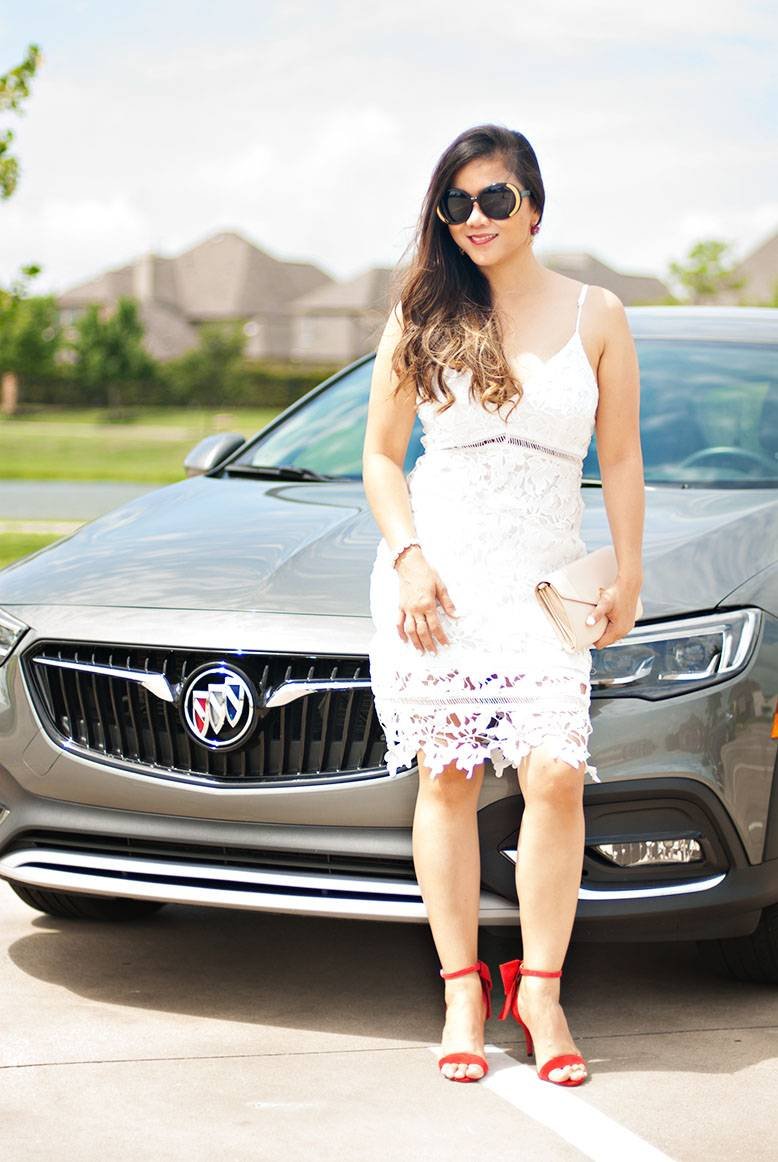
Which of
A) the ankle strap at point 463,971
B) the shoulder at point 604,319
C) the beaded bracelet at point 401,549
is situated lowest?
the ankle strap at point 463,971

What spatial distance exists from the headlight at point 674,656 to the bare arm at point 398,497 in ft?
1.16

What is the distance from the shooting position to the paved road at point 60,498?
19062mm

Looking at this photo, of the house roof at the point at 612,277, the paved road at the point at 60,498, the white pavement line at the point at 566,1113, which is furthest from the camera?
the house roof at the point at 612,277

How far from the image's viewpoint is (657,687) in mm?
3307

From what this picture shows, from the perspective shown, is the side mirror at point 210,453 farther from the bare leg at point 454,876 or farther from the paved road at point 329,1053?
the bare leg at point 454,876

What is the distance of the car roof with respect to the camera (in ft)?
16.0

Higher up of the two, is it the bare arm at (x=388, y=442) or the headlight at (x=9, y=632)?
the bare arm at (x=388, y=442)

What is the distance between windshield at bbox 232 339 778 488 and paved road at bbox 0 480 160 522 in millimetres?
11638

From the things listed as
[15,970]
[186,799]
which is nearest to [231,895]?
[186,799]

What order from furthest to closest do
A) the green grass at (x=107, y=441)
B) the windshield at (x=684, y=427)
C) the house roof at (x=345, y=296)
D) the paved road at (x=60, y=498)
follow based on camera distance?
1. the house roof at (x=345, y=296)
2. the green grass at (x=107, y=441)
3. the paved road at (x=60, y=498)
4. the windshield at (x=684, y=427)

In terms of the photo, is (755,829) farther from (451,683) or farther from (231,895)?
(231,895)

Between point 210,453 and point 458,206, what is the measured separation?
1.84m

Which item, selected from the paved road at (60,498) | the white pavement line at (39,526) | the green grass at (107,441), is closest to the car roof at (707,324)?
the white pavement line at (39,526)

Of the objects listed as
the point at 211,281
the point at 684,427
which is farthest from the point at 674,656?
the point at 211,281
